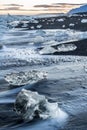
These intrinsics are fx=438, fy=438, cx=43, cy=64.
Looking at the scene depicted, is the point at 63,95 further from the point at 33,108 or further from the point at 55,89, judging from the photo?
the point at 33,108

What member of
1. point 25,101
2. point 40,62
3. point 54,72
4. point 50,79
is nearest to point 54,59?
point 40,62

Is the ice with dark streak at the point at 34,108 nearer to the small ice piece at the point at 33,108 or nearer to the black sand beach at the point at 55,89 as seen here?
the small ice piece at the point at 33,108

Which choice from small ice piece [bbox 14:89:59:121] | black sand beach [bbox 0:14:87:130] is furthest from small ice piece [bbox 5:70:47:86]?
small ice piece [bbox 14:89:59:121]

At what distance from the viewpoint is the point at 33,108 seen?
6902mm

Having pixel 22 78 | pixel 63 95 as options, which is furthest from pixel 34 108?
pixel 22 78

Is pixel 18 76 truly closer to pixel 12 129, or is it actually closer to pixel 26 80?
pixel 26 80

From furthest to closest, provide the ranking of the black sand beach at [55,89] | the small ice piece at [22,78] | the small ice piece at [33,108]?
the small ice piece at [22,78] → the small ice piece at [33,108] → the black sand beach at [55,89]

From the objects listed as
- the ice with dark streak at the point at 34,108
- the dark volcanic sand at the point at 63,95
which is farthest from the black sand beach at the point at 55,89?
the ice with dark streak at the point at 34,108

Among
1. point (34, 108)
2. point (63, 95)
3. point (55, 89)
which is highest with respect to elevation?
point (34, 108)

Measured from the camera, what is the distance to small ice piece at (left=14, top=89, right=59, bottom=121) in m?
6.89

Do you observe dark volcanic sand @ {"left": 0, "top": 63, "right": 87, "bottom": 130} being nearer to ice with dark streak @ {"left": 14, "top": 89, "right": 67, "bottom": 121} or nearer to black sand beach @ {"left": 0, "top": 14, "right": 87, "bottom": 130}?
black sand beach @ {"left": 0, "top": 14, "right": 87, "bottom": 130}

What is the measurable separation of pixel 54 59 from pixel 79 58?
86cm

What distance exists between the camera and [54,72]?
11.5 metres

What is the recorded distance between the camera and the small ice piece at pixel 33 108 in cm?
689
